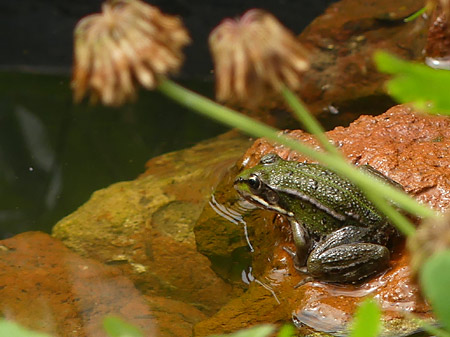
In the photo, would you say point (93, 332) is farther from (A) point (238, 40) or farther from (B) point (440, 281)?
(B) point (440, 281)

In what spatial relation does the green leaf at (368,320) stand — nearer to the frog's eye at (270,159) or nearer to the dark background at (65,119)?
the frog's eye at (270,159)

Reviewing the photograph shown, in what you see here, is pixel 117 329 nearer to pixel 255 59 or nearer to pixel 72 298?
pixel 255 59

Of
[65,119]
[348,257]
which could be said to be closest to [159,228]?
[348,257]

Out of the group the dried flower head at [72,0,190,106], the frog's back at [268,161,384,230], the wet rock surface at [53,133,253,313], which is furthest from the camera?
the wet rock surface at [53,133,253,313]

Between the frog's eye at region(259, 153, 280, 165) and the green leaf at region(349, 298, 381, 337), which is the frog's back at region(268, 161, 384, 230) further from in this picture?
the green leaf at region(349, 298, 381, 337)

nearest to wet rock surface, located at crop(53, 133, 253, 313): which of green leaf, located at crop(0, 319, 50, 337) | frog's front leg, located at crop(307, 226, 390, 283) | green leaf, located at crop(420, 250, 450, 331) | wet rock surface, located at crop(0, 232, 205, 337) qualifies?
wet rock surface, located at crop(0, 232, 205, 337)
